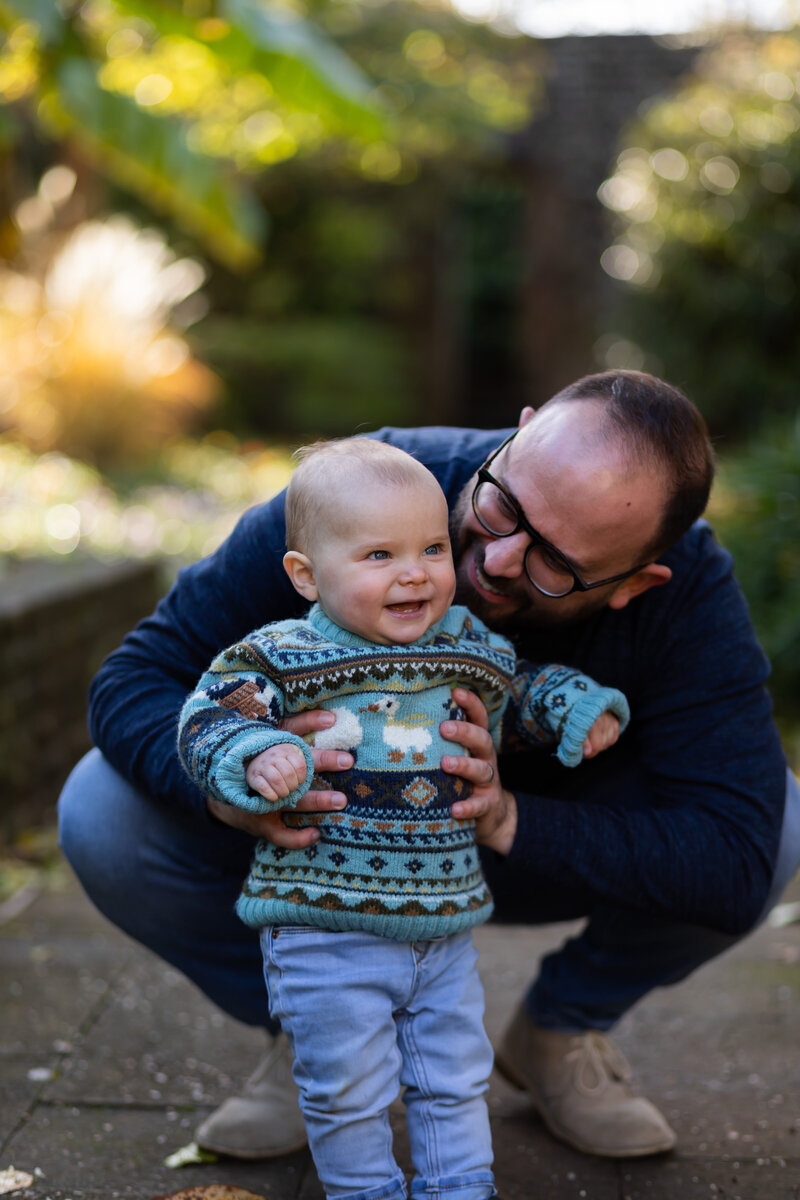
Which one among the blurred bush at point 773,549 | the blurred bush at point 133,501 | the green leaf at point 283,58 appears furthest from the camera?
the green leaf at point 283,58

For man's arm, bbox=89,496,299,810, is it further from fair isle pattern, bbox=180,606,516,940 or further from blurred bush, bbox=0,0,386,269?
blurred bush, bbox=0,0,386,269

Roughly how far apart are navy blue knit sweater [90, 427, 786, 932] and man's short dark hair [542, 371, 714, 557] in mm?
167

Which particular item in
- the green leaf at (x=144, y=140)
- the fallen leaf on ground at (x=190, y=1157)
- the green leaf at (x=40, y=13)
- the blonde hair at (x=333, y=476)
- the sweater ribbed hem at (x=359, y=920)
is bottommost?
the fallen leaf on ground at (x=190, y=1157)

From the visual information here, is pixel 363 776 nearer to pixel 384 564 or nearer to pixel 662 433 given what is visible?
pixel 384 564

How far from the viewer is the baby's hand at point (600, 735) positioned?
179 cm

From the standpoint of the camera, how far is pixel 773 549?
4.98 m

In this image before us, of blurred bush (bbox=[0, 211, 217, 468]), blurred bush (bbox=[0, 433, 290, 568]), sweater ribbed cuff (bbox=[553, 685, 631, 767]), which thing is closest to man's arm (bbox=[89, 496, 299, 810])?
sweater ribbed cuff (bbox=[553, 685, 631, 767])

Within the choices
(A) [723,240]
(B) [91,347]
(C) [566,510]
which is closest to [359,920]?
(C) [566,510]

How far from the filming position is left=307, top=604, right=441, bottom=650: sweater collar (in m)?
1.72

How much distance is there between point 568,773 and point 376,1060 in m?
0.67

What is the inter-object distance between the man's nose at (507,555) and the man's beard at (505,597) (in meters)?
0.02

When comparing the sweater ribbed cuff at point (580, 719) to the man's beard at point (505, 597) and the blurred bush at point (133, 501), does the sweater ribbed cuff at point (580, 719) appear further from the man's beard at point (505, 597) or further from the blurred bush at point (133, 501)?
the blurred bush at point (133, 501)

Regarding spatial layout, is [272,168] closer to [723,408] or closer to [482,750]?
[723,408]

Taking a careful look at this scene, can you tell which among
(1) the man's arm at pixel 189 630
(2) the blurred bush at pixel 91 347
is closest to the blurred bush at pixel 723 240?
(2) the blurred bush at pixel 91 347
